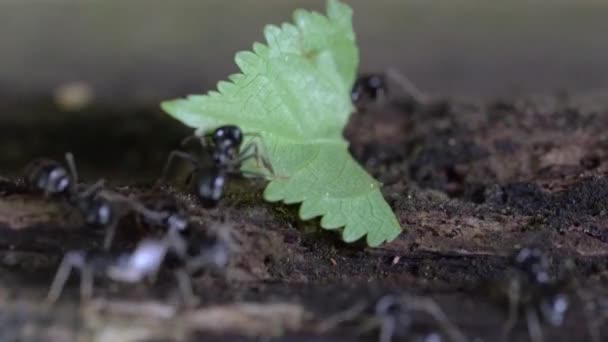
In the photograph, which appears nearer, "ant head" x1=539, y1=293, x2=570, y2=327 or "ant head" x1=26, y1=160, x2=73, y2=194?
"ant head" x1=539, y1=293, x2=570, y2=327

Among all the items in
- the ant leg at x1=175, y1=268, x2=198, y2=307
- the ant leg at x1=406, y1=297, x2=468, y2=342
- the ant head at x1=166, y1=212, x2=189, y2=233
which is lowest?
the ant leg at x1=406, y1=297, x2=468, y2=342

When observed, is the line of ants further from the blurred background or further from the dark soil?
the blurred background

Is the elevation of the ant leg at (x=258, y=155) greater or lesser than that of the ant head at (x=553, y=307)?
greater

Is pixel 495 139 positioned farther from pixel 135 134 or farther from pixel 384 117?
pixel 135 134

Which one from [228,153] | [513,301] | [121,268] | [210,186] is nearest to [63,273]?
[121,268]

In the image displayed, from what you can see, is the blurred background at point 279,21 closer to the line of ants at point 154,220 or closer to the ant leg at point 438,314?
the line of ants at point 154,220

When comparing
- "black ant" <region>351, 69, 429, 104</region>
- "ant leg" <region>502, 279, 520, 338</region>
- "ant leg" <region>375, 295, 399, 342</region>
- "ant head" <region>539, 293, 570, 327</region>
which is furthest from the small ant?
"black ant" <region>351, 69, 429, 104</region>

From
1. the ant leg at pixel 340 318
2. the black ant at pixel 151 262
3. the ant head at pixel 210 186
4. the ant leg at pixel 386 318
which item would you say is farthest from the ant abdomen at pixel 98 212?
the ant leg at pixel 386 318
